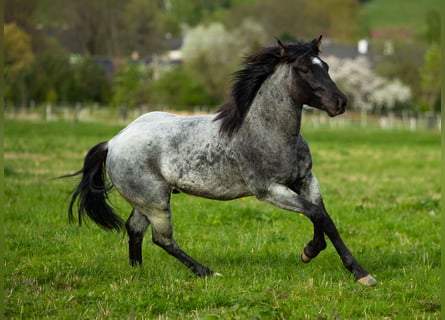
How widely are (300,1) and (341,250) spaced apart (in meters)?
127

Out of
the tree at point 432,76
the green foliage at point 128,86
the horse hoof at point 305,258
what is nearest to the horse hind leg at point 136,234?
the horse hoof at point 305,258

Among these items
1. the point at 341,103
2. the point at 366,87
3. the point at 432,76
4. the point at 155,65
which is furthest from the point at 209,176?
the point at 366,87

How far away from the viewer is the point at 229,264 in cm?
802

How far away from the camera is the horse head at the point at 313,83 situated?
23.1 ft

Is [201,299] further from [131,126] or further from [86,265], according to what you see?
[131,126]

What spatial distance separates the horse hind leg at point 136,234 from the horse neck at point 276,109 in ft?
Result: 5.04

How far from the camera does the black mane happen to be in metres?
7.61

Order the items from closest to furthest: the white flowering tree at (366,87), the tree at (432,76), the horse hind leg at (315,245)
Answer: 1. the horse hind leg at (315,245)
2. the tree at (432,76)
3. the white flowering tree at (366,87)

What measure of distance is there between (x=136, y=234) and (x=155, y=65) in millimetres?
83020

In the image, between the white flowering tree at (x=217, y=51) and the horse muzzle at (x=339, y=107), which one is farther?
the white flowering tree at (x=217, y=51)

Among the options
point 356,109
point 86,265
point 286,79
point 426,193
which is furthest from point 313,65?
point 356,109

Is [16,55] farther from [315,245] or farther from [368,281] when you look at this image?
[368,281]

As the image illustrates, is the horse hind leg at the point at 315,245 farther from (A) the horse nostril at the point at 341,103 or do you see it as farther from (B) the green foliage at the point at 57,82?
(B) the green foliage at the point at 57,82

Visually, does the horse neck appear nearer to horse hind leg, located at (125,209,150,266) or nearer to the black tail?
horse hind leg, located at (125,209,150,266)
